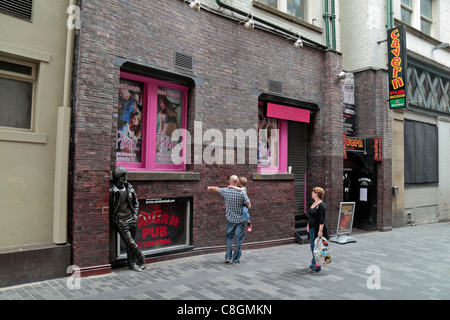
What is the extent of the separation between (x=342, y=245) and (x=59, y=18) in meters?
8.81

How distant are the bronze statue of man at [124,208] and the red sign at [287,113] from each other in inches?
193

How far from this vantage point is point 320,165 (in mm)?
11164

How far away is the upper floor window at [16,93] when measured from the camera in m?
5.95

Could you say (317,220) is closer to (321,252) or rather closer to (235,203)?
(321,252)

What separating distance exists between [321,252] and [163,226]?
336cm

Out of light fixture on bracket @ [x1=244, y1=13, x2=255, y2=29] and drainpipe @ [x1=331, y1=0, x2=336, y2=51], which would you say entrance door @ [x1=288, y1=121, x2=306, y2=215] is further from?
light fixture on bracket @ [x1=244, y1=13, x2=255, y2=29]

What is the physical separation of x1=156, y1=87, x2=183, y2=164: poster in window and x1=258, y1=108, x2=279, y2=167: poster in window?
277cm

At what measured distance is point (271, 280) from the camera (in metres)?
6.19

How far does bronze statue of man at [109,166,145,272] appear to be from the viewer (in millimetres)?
6375

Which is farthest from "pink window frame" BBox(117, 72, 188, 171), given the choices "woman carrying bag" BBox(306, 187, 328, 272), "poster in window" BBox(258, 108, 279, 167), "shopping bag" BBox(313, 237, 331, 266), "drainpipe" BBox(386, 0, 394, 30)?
"drainpipe" BBox(386, 0, 394, 30)

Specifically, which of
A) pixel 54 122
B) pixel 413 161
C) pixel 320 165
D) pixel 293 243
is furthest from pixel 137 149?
pixel 413 161

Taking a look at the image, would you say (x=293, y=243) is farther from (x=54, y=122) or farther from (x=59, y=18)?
(x=59, y=18)

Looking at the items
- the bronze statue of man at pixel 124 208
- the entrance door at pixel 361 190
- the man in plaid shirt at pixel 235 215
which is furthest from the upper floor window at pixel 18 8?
the entrance door at pixel 361 190
